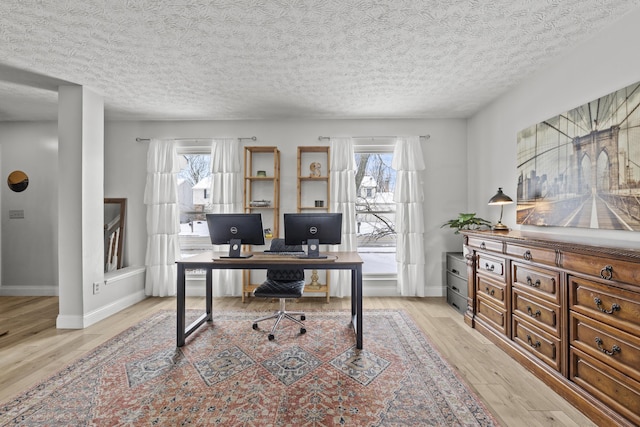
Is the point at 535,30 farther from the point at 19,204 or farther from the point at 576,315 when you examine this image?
the point at 19,204

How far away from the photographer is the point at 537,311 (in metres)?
2.30

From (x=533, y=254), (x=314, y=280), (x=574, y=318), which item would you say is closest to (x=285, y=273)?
(x=314, y=280)

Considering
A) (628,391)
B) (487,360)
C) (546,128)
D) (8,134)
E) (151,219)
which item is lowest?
(487,360)

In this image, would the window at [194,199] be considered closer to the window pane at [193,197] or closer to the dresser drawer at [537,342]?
the window pane at [193,197]

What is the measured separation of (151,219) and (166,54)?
2542 mm

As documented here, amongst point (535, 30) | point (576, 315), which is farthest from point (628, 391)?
point (535, 30)

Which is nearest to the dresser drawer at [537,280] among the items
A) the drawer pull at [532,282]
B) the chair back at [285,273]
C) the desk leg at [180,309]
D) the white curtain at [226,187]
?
the drawer pull at [532,282]

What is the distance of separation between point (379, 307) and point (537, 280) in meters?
→ 1.95

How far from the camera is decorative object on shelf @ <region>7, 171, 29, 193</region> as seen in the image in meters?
4.48

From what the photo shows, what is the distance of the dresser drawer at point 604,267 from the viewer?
1588 millimetres

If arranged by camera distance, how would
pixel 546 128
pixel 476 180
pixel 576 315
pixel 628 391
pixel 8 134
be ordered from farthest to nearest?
pixel 8 134 → pixel 476 180 → pixel 546 128 → pixel 576 315 → pixel 628 391

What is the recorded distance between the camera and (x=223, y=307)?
3865 millimetres

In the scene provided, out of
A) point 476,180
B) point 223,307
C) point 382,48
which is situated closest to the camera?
point 382,48

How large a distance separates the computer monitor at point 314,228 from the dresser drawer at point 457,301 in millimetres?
1909
